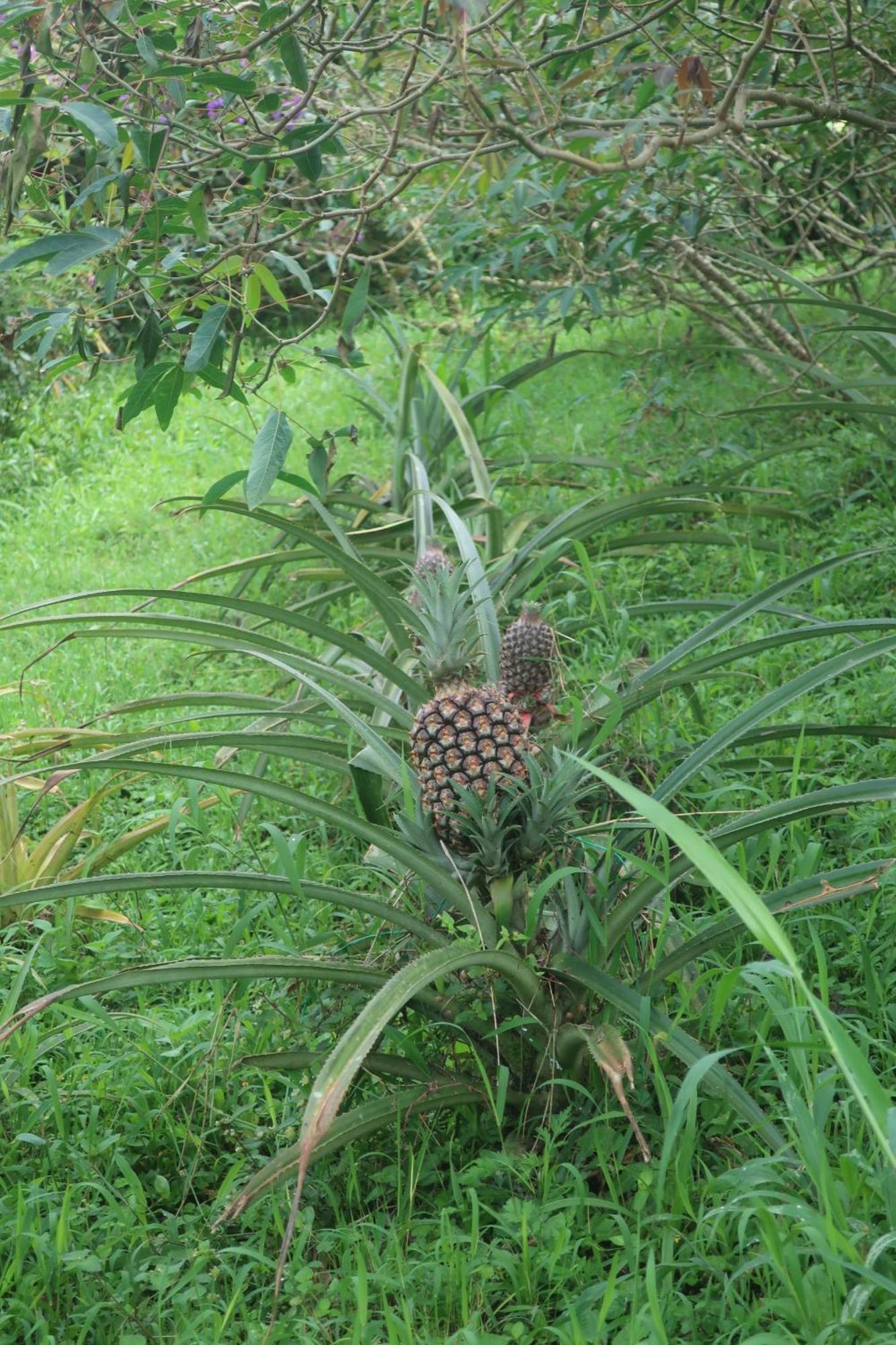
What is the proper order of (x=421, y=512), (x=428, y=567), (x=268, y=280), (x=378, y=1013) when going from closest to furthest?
1. (x=378, y=1013)
2. (x=268, y=280)
3. (x=428, y=567)
4. (x=421, y=512)

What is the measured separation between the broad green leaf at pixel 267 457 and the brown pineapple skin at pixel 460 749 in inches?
16.8

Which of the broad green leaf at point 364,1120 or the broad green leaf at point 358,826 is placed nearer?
the broad green leaf at point 364,1120

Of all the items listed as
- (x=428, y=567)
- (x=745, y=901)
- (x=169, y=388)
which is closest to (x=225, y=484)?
(x=169, y=388)

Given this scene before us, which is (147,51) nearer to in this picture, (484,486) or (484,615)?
(484,615)

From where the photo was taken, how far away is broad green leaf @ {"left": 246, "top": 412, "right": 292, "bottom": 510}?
1722mm

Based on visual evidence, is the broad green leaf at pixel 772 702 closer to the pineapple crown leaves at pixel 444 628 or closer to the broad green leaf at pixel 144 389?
the pineapple crown leaves at pixel 444 628

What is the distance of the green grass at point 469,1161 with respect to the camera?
1.43 m

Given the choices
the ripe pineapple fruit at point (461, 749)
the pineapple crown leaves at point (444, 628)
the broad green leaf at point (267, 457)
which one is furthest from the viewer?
the pineapple crown leaves at point (444, 628)

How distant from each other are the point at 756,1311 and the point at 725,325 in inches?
150

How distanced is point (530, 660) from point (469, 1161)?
2.82ft

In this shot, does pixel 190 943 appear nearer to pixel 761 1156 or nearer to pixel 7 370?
pixel 761 1156

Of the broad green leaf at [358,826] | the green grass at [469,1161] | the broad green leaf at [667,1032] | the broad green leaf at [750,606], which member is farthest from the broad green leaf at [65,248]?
the broad green leaf at [667,1032]

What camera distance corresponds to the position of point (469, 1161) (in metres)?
1.77

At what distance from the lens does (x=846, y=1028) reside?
1705 mm
